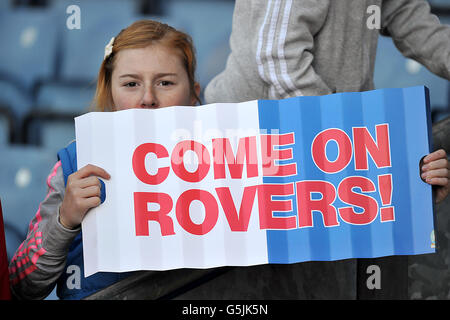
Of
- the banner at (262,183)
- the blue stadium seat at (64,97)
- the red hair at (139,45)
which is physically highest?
the blue stadium seat at (64,97)

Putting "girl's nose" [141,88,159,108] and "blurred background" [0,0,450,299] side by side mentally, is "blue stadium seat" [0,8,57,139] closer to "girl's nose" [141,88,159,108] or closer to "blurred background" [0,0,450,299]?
"blurred background" [0,0,450,299]

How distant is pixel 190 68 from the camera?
2.01 meters

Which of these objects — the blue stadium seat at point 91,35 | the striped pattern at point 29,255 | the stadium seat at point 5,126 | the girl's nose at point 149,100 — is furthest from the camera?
the stadium seat at point 5,126

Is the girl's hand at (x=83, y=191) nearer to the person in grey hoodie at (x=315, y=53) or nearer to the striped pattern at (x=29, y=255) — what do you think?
the striped pattern at (x=29, y=255)

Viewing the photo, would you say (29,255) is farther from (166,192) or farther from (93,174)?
(166,192)

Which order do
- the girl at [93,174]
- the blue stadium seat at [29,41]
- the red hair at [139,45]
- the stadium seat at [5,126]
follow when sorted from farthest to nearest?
the stadium seat at [5,126] → the blue stadium seat at [29,41] → the red hair at [139,45] → the girl at [93,174]

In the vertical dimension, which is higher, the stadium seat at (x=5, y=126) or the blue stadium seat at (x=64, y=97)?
the blue stadium seat at (x=64, y=97)

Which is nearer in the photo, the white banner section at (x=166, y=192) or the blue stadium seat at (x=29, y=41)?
the white banner section at (x=166, y=192)

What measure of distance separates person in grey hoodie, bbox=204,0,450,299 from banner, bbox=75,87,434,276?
152mm

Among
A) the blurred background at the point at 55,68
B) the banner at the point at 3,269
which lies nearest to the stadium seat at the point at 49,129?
the blurred background at the point at 55,68

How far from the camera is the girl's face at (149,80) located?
185cm

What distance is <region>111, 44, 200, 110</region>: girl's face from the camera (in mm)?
1851

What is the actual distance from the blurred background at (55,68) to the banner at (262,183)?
183 cm

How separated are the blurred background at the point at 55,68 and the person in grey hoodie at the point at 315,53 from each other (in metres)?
1.35
